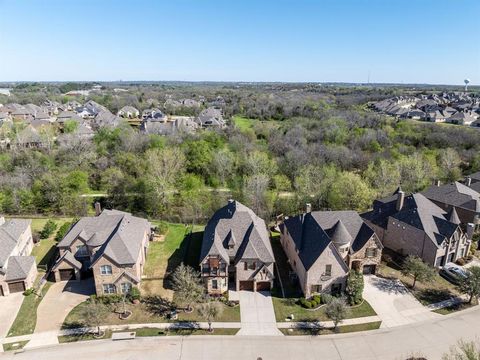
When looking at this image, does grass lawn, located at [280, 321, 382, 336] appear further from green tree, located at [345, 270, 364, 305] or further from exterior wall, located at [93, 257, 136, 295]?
exterior wall, located at [93, 257, 136, 295]

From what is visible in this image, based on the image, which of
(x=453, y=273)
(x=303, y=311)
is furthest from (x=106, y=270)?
(x=453, y=273)

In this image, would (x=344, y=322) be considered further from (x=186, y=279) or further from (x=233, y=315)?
(x=186, y=279)

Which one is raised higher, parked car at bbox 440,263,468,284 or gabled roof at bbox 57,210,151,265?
gabled roof at bbox 57,210,151,265

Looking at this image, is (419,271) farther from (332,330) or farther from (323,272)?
(332,330)

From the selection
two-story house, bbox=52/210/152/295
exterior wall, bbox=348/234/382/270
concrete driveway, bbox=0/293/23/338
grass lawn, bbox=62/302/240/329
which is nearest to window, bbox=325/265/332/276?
exterior wall, bbox=348/234/382/270

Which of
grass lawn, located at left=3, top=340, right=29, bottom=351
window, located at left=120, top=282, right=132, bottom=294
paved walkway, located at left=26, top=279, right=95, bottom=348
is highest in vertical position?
window, located at left=120, top=282, right=132, bottom=294

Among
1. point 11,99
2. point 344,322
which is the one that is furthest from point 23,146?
point 11,99

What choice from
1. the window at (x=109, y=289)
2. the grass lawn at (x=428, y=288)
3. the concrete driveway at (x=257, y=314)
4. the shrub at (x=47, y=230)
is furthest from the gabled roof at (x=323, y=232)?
the shrub at (x=47, y=230)
